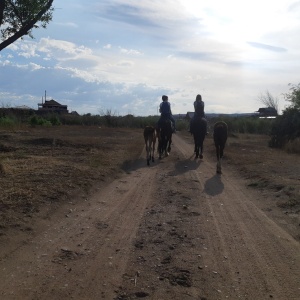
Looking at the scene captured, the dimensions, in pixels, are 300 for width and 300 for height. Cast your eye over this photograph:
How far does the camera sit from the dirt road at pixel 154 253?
5516 millimetres

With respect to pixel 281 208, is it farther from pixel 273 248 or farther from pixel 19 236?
pixel 19 236

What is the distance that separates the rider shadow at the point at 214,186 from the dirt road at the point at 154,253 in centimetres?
103

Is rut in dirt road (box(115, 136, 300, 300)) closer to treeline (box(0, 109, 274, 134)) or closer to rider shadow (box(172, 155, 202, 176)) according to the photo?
rider shadow (box(172, 155, 202, 176))

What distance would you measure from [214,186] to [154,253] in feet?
20.5

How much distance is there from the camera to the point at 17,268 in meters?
6.06

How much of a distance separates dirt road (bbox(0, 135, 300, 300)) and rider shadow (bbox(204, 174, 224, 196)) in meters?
1.03

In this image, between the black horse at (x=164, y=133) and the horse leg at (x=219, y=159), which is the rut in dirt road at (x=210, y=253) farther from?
the black horse at (x=164, y=133)

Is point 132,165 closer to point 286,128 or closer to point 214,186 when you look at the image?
point 214,186

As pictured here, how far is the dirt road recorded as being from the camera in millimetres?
5516

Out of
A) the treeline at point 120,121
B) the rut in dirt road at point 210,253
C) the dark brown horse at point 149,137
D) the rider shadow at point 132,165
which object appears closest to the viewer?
the rut in dirt road at point 210,253

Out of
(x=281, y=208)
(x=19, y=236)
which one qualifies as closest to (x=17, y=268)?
(x=19, y=236)

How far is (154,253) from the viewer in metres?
6.78

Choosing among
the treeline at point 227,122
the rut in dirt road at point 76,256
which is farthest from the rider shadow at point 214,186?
the treeline at point 227,122

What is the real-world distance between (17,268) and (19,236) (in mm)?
1331
